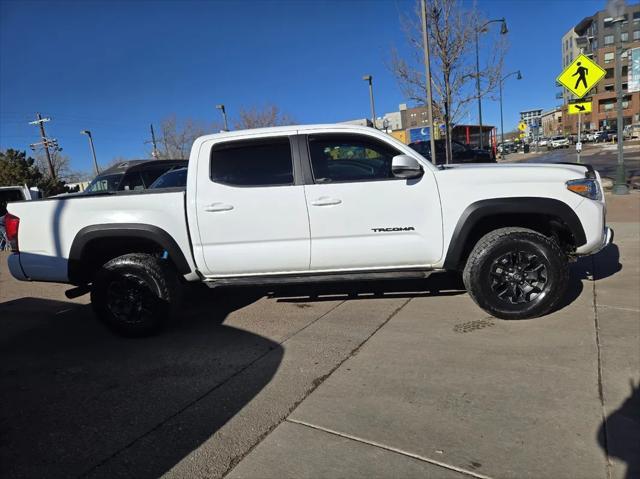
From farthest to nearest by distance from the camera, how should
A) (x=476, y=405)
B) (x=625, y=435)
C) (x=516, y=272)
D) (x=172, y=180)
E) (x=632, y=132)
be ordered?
(x=632, y=132) → (x=172, y=180) → (x=516, y=272) → (x=476, y=405) → (x=625, y=435)

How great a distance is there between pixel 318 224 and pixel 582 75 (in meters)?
10.7

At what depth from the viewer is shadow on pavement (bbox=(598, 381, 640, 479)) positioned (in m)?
2.29

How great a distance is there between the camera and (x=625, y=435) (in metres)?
2.48

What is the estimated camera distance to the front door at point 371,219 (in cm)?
408

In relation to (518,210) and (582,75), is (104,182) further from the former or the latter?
(582,75)

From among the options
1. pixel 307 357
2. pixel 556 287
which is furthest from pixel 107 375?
pixel 556 287

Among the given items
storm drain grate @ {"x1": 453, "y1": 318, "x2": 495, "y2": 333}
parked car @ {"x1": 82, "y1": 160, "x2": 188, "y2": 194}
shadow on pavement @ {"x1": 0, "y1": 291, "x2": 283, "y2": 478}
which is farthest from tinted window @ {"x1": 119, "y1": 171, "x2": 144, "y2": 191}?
storm drain grate @ {"x1": 453, "y1": 318, "x2": 495, "y2": 333}

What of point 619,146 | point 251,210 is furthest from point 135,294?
point 619,146

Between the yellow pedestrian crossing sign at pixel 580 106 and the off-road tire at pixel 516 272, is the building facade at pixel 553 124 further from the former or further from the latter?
the off-road tire at pixel 516 272

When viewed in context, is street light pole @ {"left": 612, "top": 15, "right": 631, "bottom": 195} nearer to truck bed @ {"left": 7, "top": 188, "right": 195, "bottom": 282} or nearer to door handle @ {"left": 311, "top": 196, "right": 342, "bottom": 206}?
door handle @ {"left": 311, "top": 196, "right": 342, "bottom": 206}

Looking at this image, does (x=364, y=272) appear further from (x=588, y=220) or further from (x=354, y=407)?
(x=588, y=220)

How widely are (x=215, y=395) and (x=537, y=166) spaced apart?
345 centimetres

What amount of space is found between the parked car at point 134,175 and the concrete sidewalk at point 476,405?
27.4 ft

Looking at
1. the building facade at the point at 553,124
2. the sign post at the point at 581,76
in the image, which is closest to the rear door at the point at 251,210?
the sign post at the point at 581,76
